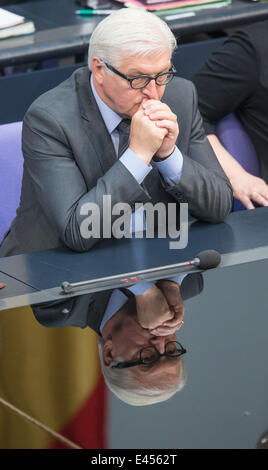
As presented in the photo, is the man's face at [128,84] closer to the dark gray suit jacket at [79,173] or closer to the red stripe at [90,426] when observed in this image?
the dark gray suit jacket at [79,173]

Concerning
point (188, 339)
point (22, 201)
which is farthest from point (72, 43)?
point (188, 339)

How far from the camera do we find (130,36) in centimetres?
186

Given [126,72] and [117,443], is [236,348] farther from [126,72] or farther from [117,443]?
[126,72]

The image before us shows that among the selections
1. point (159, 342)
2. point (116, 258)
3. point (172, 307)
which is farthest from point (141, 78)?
point (159, 342)

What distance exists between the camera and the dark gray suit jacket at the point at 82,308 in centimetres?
156

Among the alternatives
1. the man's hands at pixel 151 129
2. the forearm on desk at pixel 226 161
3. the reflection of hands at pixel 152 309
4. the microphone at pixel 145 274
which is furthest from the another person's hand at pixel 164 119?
the forearm on desk at pixel 226 161

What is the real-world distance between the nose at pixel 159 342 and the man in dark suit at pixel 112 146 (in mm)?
439

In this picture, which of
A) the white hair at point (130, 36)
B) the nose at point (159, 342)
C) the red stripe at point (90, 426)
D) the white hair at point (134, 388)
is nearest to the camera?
the red stripe at point (90, 426)

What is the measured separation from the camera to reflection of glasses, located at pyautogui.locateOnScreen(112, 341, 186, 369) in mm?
1417

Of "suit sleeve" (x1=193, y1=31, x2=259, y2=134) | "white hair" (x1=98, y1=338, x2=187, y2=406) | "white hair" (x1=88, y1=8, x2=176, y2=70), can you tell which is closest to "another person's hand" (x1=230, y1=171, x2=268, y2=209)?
"suit sleeve" (x1=193, y1=31, x2=259, y2=134)

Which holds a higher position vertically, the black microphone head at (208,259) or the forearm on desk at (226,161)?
the forearm on desk at (226,161)

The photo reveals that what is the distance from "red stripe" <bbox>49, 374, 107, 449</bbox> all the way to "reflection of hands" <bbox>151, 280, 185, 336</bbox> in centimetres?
23

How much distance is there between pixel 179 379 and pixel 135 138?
0.69m

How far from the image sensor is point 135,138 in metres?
1.91
